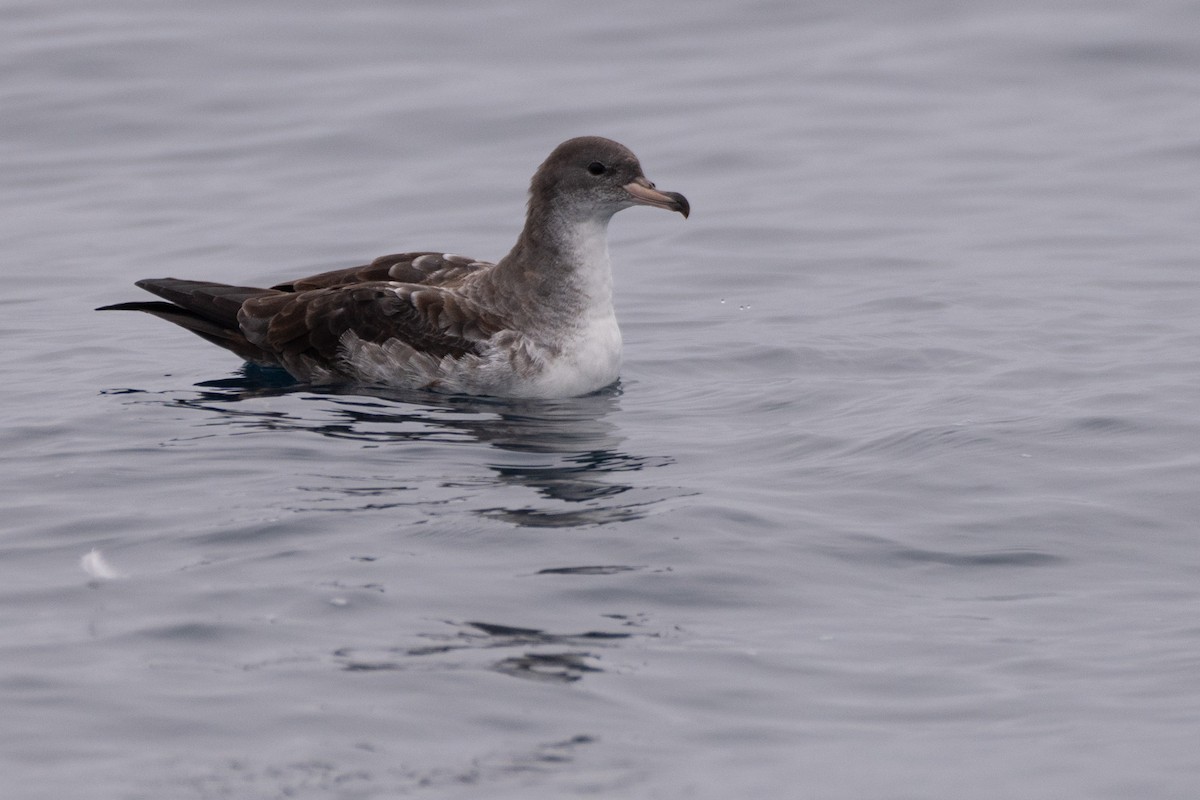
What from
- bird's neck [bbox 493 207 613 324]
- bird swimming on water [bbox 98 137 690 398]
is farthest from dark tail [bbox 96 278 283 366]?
bird's neck [bbox 493 207 613 324]

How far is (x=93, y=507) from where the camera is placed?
8.95 meters

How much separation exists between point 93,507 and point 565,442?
99.2 inches

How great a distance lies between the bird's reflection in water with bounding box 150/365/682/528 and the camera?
898cm

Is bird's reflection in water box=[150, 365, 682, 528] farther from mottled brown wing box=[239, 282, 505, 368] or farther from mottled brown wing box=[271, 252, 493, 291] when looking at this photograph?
mottled brown wing box=[271, 252, 493, 291]

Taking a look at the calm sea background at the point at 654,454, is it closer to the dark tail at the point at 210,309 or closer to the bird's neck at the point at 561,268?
the dark tail at the point at 210,309

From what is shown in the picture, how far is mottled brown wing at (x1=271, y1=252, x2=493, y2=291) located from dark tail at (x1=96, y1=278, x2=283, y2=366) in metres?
0.29

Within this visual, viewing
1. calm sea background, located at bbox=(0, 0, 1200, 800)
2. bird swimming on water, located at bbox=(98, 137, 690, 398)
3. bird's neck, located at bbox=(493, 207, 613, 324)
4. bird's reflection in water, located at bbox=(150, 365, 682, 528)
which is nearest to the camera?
calm sea background, located at bbox=(0, 0, 1200, 800)

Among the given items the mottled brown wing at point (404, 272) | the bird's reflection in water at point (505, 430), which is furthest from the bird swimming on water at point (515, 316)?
the mottled brown wing at point (404, 272)

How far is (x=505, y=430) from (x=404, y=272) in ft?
6.08

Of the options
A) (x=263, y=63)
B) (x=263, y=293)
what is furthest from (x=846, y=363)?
(x=263, y=63)

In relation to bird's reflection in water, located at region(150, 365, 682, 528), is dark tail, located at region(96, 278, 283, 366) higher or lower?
higher

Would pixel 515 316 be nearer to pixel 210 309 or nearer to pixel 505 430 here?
pixel 505 430

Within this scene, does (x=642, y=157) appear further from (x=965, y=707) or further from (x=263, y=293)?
(x=965, y=707)

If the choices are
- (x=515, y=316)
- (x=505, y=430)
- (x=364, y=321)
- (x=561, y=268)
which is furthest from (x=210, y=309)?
(x=505, y=430)
